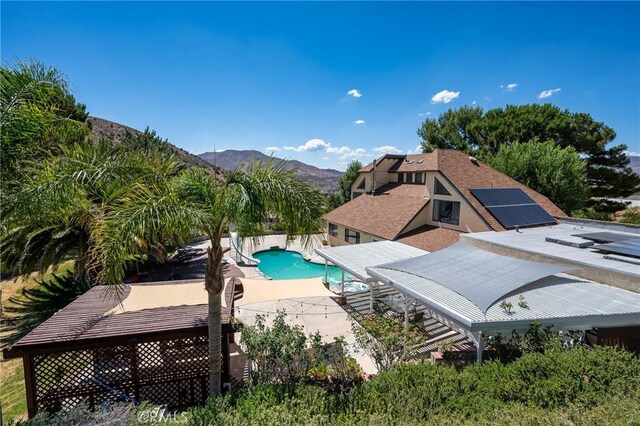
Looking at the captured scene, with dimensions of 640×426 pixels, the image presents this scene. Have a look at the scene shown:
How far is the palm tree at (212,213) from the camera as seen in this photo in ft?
21.9

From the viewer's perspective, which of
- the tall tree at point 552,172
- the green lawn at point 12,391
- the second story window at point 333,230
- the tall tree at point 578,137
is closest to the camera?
the green lawn at point 12,391

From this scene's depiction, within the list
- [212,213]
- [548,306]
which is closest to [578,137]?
[548,306]

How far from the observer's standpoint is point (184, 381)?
960cm

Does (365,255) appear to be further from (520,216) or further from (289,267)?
(289,267)

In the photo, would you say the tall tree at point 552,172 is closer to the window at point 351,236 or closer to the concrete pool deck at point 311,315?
the window at point 351,236

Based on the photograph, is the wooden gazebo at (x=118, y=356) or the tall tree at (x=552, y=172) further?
the tall tree at (x=552, y=172)

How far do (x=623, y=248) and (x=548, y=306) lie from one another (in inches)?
270

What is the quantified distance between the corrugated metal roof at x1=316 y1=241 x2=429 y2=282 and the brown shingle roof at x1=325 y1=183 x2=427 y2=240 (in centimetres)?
330

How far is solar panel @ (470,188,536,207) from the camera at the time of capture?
77.2ft

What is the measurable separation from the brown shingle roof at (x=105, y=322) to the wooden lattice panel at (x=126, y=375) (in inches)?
19.6

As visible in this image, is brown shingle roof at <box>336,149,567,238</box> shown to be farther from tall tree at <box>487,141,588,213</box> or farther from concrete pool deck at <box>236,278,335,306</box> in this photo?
concrete pool deck at <box>236,278,335,306</box>

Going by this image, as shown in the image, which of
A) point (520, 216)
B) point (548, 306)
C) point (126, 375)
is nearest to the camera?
point (126, 375)

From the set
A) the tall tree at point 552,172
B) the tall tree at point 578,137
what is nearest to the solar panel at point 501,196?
the tall tree at point 552,172

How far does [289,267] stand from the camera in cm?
3094
